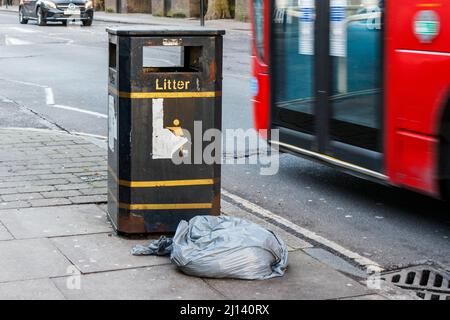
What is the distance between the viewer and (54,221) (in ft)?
21.8

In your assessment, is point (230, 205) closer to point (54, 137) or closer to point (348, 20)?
point (348, 20)

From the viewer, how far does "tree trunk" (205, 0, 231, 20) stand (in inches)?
1527

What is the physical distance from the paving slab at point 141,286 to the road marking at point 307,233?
1.37 meters

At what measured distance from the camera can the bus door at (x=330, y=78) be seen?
23.4ft

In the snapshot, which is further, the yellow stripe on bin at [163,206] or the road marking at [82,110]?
the road marking at [82,110]

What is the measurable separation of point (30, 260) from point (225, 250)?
134 cm

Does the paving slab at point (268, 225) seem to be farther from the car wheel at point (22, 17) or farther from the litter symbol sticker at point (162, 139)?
the car wheel at point (22, 17)

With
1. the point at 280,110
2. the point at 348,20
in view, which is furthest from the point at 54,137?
the point at 348,20

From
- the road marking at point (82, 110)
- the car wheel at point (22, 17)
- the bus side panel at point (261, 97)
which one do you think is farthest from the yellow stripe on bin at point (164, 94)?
the car wheel at point (22, 17)

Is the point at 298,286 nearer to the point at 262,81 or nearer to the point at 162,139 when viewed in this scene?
the point at 162,139

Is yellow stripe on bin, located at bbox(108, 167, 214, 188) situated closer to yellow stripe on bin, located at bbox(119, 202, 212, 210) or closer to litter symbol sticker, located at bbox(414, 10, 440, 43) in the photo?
yellow stripe on bin, located at bbox(119, 202, 212, 210)

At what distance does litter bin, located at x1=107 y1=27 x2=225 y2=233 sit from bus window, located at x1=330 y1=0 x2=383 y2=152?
5.11ft

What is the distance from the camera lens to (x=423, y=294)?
5359mm

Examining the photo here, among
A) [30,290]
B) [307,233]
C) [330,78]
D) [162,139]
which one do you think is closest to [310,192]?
[330,78]
